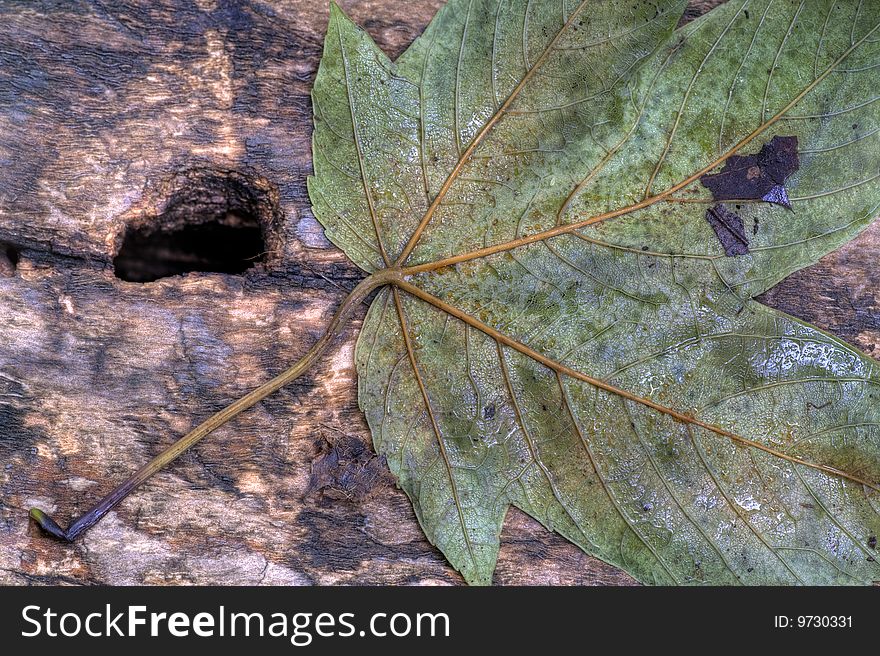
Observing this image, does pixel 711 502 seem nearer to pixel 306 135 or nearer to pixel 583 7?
pixel 583 7

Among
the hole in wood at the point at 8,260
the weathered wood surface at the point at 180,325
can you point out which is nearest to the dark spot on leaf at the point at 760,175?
the weathered wood surface at the point at 180,325

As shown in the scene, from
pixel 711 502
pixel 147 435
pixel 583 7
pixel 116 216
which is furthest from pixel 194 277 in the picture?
pixel 711 502

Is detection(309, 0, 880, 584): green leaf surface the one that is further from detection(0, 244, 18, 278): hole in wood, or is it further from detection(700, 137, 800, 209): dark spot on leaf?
detection(0, 244, 18, 278): hole in wood

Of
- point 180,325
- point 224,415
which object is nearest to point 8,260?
point 180,325

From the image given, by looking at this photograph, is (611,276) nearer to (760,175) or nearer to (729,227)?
(729,227)

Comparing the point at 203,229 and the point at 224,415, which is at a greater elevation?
the point at 203,229
